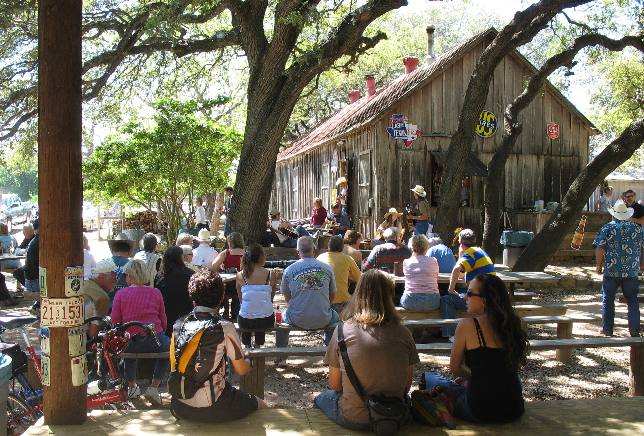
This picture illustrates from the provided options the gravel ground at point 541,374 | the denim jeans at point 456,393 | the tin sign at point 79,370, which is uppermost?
the tin sign at point 79,370

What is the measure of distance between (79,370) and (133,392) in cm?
188

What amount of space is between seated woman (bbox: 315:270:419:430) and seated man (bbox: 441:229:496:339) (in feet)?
12.3

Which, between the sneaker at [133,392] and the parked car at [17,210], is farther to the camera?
the parked car at [17,210]

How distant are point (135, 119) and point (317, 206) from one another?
514cm

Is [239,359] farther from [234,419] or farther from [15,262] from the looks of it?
[15,262]

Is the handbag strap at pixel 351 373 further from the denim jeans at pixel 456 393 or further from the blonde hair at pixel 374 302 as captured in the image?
the denim jeans at pixel 456 393

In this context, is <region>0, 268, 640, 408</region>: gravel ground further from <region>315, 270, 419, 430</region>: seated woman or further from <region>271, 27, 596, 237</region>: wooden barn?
<region>271, 27, 596, 237</region>: wooden barn

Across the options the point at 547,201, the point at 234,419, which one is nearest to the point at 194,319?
the point at 234,419

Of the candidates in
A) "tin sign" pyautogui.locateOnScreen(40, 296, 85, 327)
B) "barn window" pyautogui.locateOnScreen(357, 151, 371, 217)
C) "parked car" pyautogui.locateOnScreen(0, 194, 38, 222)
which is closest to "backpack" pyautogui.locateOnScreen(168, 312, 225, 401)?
"tin sign" pyautogui.locateOnScreen(40, 296, 85, 327)

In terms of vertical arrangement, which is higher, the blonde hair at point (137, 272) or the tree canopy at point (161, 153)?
Result: the tree canopy at point (161, 153)

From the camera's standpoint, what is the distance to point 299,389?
6.98 m

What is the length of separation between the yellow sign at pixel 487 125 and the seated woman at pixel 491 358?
48.5ft

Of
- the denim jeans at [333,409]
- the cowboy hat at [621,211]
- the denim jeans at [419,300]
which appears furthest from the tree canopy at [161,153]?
the denim jeans at [333,409]

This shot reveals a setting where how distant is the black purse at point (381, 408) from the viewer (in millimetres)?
4051
